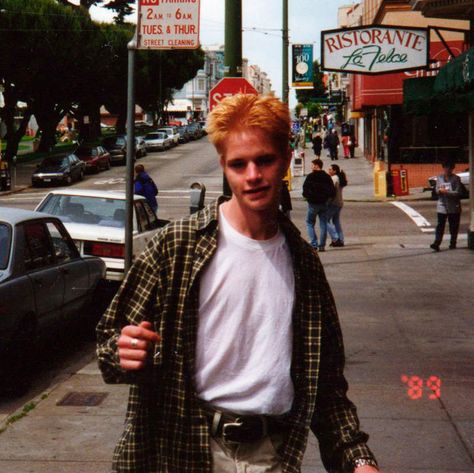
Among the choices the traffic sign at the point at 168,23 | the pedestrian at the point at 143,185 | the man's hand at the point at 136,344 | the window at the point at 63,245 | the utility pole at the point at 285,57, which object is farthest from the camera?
the utility pole at the point at 285,57

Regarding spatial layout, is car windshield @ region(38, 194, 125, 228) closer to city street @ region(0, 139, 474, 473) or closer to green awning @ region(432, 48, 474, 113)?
city street @ region(0, 139, 474, 473)

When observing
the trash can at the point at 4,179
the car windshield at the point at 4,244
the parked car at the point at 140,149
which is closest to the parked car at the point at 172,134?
the parked car at the point at 140,149

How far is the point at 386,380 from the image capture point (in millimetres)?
8719

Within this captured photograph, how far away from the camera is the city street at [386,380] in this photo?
6.53 meters

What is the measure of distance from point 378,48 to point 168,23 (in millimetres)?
10006

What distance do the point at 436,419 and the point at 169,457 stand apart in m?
4.69

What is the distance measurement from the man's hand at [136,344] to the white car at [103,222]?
369 inches

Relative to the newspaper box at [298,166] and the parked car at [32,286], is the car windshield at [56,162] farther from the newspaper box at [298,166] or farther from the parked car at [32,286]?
the parked car at [32,286]

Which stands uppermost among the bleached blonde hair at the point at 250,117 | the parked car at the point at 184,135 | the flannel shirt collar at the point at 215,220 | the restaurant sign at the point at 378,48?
the parked car at the point at 184,135

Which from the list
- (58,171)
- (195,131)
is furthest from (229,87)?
(195,131)

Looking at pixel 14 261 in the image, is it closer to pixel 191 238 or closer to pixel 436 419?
pixel 436 419

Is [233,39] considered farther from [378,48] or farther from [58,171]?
[58,171]

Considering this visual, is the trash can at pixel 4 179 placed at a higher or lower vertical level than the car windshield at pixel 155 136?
lower

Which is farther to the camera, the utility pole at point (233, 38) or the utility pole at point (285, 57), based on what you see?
the utility pole at point (285, 57)
